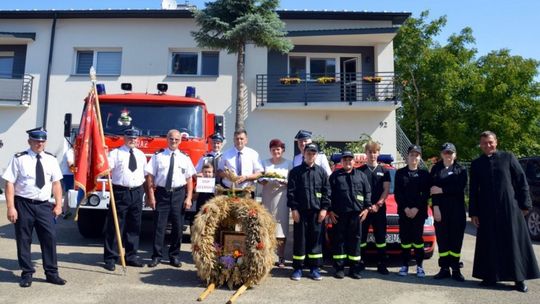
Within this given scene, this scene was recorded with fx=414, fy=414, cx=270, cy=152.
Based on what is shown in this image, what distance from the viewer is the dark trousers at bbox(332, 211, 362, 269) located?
5.91 m

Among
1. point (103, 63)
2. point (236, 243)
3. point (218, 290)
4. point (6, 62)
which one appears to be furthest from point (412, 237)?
point (6, 62)

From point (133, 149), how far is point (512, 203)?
554 centimetres

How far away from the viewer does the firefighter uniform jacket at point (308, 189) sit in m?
5.73

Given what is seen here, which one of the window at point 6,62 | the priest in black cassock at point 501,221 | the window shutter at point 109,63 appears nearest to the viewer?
the priest in black cassock at point 501,221

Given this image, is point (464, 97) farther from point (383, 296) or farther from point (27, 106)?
point (27, 106)

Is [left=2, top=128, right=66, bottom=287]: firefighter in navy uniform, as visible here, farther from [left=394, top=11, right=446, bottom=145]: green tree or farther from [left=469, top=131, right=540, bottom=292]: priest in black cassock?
[left=394, top=11, right=446, bottom=145]: green tree

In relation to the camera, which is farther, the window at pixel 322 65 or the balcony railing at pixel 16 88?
the window at pixel 322 65

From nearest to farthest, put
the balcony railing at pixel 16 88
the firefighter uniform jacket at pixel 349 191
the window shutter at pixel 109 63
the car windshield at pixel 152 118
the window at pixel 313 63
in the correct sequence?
the firefighter uniform jacket at pixel 349 191, the car windshield at pixel 152 118, the balcony railing at pixel 16 88, the window shutter at pixel 109 63, the window at pixel 313 63

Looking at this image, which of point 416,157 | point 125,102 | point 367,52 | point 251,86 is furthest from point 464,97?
point 125,102

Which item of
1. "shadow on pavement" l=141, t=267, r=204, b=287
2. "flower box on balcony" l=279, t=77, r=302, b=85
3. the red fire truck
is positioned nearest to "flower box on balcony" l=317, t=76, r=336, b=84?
"flower box on balcony" l=279, t=77, r=302, b=85

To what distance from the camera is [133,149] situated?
6.47 metres

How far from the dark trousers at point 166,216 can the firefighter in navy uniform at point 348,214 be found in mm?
2347

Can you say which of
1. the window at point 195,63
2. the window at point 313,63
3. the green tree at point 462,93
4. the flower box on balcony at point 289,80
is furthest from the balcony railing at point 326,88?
the green tree at point 462,93

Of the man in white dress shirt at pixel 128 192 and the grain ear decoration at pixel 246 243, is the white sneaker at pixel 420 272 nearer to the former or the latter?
the grain ear decoration at pixel 246 243
